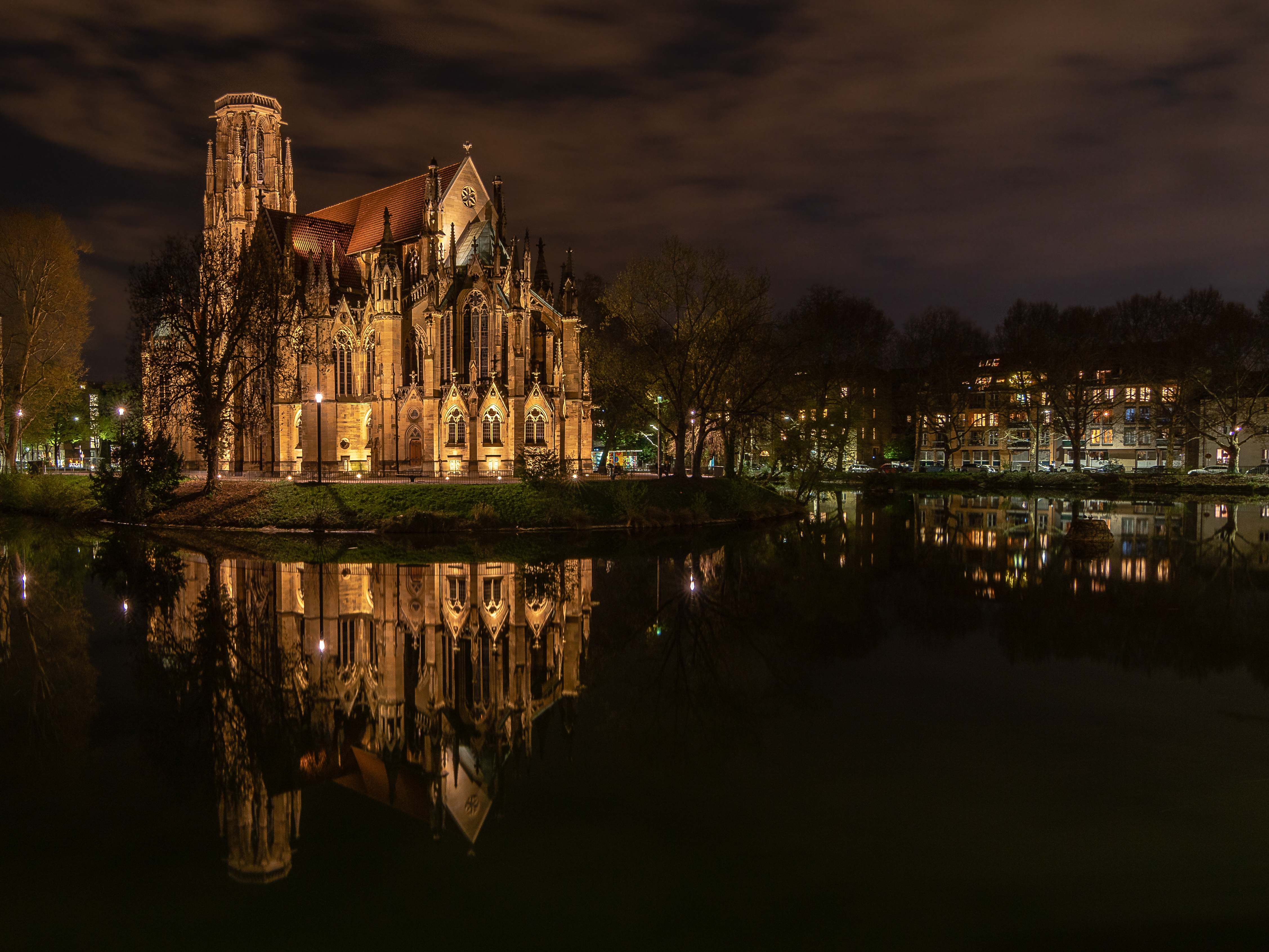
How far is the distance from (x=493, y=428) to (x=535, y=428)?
263 cm

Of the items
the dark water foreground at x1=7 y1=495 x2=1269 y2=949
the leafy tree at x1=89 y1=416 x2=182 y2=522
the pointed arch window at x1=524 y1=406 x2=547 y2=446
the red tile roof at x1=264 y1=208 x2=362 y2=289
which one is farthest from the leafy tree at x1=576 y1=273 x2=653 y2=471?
the dark water foreground at x1=7 y1=495 x2=1269 y2=949

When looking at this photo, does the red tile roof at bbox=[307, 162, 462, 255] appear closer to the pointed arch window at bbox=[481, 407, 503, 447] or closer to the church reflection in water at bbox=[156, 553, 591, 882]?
the pointed arch window at bbox=[481, 407, 503, 447]

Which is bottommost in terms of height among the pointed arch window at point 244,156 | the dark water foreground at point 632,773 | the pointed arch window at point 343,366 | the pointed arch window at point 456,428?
the dark water foreground at point 632,773

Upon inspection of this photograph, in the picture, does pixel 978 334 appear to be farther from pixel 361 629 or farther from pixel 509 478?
pixel 361 629

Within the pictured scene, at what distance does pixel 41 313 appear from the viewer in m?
47.2

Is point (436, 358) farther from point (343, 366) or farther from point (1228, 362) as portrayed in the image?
point (1228, 362)

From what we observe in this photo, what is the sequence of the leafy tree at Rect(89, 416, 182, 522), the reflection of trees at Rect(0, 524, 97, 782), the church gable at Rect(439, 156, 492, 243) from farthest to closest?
the church gable at Rect(439, 156, 492, 243)
the leafy tree at Rect(89, 416, 182, 522)
the reflection of trees at Rect(0, 524, 97, 782)

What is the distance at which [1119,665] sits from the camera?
13.3 metres

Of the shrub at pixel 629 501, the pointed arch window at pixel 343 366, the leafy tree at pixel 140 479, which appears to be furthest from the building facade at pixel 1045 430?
the leafy tree at pixel 140 479

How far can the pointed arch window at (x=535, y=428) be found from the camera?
50.2 m

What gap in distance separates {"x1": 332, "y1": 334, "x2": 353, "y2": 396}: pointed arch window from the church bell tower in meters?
17.0

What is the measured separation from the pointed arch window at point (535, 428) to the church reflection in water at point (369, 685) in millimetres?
29206

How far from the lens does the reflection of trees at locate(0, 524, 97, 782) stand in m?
9.59

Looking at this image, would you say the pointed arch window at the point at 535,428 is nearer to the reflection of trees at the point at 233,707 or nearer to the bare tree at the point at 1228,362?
the reflection of trees at the point at 233,707
